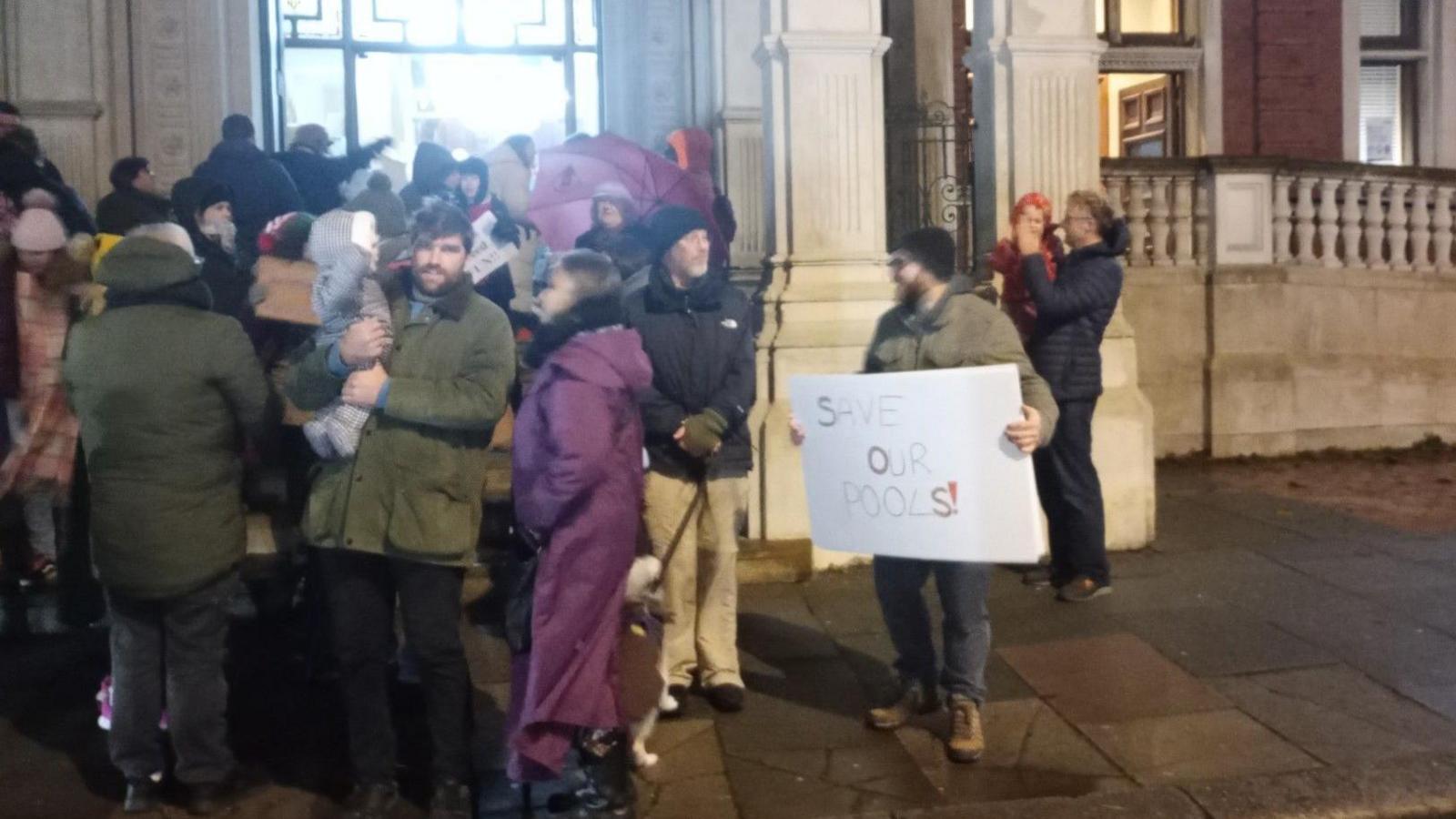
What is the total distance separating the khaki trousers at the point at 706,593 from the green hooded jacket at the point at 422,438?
114cm

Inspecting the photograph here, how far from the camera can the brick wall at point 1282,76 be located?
1395 cm

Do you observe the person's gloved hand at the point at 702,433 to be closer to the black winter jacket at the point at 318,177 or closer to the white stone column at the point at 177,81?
the black winter jacket at the point at 318,177

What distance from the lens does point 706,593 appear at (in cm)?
533

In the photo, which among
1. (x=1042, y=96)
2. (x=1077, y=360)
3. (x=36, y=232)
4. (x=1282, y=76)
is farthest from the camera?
(x=1282, y=76)

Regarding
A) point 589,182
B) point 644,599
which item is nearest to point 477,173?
point 589,182

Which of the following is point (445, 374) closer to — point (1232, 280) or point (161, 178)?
point (161, 178)

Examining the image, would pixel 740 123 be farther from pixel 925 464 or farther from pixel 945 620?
pixel 945 620

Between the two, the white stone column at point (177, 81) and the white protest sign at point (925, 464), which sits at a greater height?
the white stone column at point (177, 81)

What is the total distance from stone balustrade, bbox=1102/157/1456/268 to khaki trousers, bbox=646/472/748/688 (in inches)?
261

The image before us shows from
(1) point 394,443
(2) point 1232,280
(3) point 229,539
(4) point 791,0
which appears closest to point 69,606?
(3) point 229,539

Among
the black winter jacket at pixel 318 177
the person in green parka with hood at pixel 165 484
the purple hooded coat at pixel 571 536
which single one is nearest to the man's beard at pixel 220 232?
the black winter jacket at pixel 318 177

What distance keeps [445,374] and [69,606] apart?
9.43 feet

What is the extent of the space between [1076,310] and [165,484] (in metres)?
4.09

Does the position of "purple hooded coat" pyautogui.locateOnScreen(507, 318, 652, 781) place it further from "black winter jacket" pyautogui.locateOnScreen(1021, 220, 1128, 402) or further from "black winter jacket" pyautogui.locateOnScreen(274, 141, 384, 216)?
"black winter jacket" pyautogui.locateOnScreen(274, 141, 384, 216)
